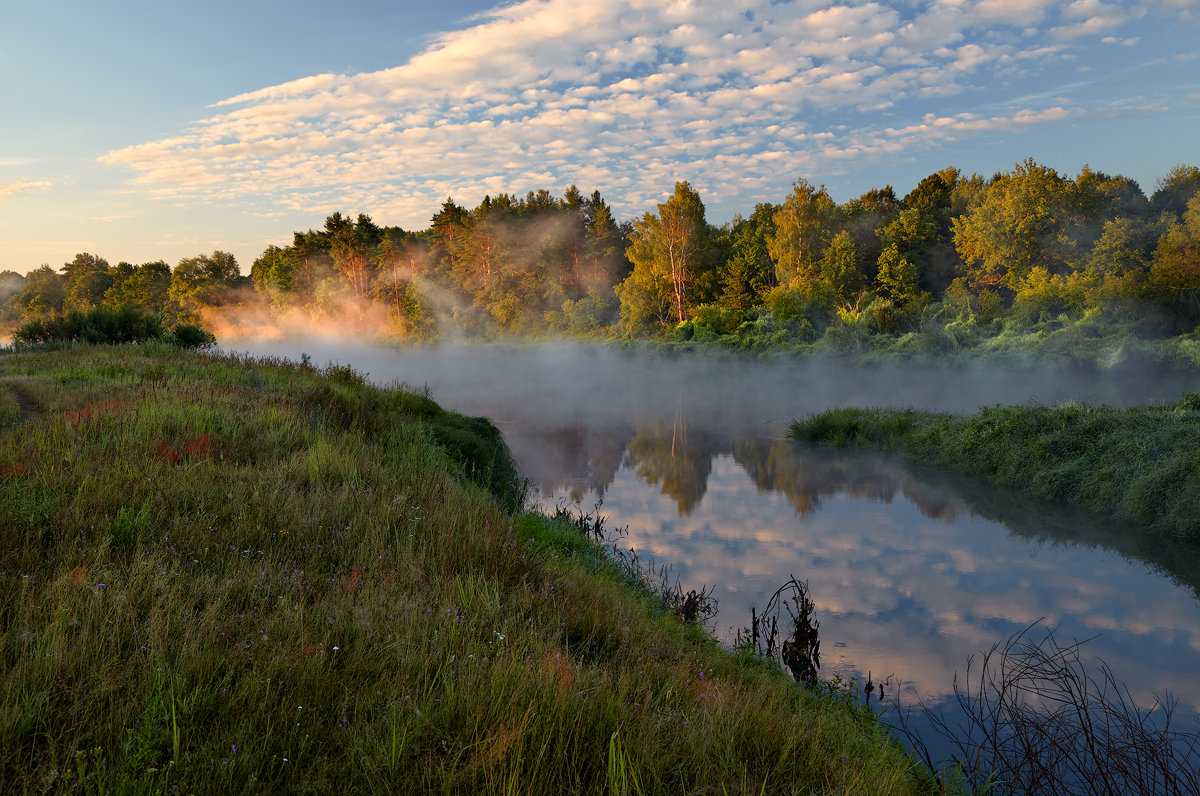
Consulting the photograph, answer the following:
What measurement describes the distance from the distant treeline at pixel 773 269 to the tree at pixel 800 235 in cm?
13

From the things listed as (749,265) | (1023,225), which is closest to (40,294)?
(749,265)

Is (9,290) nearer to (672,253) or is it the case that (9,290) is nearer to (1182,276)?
(672,253)

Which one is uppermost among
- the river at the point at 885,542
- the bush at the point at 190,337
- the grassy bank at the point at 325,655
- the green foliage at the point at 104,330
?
the green foliage at the point at 104,330

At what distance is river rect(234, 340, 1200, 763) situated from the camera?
26.7 feet

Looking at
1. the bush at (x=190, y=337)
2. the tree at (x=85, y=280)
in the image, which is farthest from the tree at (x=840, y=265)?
the tree at (x=85, y=280)

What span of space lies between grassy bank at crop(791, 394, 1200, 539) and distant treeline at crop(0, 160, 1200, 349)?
770 inches

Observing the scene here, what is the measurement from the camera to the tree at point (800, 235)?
169ft

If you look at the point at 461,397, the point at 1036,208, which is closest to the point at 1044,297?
the point at 1036,208

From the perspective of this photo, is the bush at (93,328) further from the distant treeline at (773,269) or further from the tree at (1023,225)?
the tree at (1023,225)

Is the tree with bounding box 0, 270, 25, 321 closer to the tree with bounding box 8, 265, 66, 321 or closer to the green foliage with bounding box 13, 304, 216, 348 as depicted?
the tree with bounding box 8, 265, 66, 321

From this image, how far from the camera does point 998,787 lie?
194 inches

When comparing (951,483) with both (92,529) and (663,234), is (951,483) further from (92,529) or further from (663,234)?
(663,234)

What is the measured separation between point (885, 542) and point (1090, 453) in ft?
20.5

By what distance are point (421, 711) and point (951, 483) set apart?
53.7 ft
